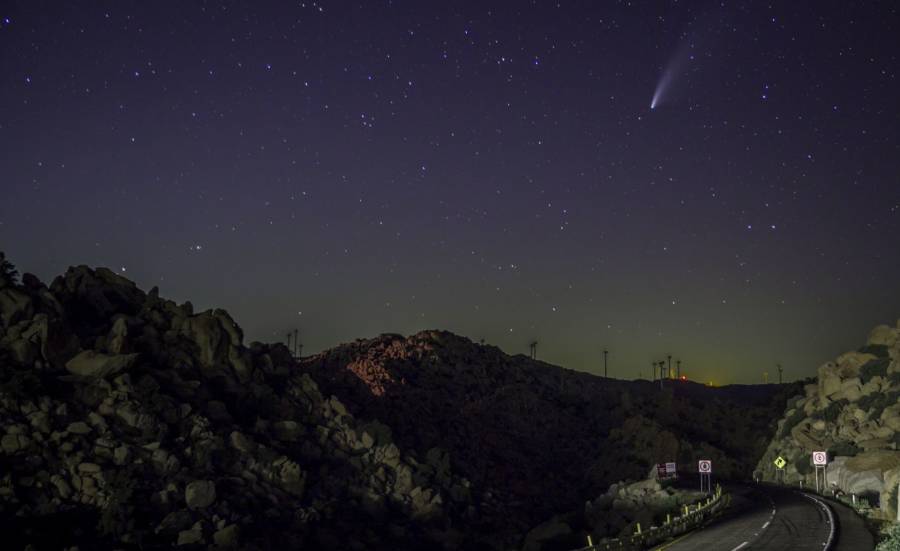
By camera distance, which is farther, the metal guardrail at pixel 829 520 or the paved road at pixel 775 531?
the paved road at pixel 775 531

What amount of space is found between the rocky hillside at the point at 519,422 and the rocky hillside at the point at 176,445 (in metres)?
8.29

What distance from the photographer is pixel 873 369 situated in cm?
8056

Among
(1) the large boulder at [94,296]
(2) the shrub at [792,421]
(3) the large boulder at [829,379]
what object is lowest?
(2) the shrub at [792,421]

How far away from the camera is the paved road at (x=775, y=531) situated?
3147 cm

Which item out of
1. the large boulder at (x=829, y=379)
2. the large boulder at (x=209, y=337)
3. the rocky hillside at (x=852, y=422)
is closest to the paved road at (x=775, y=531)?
the rocky hillside at (x=852, y=422)

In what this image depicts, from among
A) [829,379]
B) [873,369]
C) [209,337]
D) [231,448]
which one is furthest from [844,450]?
[209,337]

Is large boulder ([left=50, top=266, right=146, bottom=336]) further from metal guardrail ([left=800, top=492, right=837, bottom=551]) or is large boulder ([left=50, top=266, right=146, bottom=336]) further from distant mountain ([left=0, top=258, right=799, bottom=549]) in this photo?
metal guardrail ([left=800, top=492, right=837, bottom=551])

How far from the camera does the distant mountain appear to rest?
4788 centimetres

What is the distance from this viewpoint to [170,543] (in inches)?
1868

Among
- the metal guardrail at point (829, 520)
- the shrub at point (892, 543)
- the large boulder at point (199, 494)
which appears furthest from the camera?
the large boulder at point (199, 494)

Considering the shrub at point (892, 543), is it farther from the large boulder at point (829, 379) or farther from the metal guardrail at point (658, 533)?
the large boulder at point (829, 379)

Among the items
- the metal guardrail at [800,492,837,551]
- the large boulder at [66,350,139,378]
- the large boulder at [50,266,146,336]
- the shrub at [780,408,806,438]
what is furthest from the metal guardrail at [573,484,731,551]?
the shrub at [780,408,806,438]

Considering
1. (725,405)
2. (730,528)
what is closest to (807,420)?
(725,405)

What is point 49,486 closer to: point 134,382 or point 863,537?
point 134,382
